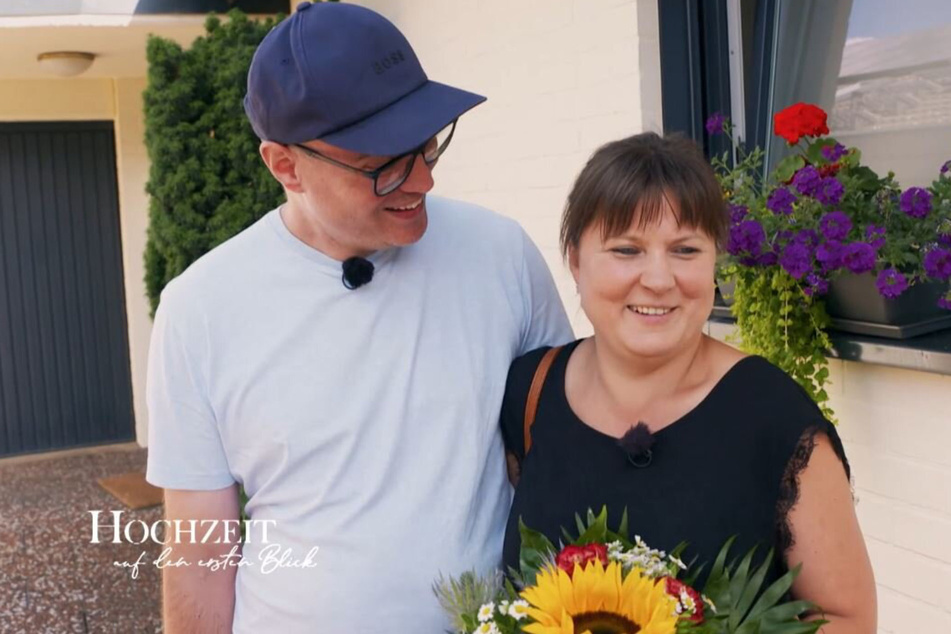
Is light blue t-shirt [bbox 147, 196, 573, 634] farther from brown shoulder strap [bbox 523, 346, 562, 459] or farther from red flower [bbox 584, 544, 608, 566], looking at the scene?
red flower [bbox 584, 544, 608, 566]

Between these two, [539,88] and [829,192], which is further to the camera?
[539,88]

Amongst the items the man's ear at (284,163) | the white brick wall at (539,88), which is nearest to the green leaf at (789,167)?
the white brick wall at (539,88)

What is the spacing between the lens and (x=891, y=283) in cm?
252

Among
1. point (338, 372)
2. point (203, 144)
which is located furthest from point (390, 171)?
point (203, 144)

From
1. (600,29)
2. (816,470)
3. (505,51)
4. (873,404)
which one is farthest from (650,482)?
(505,51)

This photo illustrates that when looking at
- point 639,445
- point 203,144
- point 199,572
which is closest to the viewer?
point 639,445

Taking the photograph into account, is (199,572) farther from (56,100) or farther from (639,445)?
(56,100)

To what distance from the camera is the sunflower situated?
4.05 feet

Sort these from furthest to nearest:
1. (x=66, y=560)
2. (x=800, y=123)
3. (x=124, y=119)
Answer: (x=124, y=119) → (x=66, y=560) → (x=800, y=123)

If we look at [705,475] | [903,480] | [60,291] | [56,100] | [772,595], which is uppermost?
[56,100]

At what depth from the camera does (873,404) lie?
2.75m

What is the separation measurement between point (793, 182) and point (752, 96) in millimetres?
757

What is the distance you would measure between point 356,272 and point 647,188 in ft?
1.68

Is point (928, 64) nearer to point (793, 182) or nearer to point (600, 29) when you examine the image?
point (793, 182)
